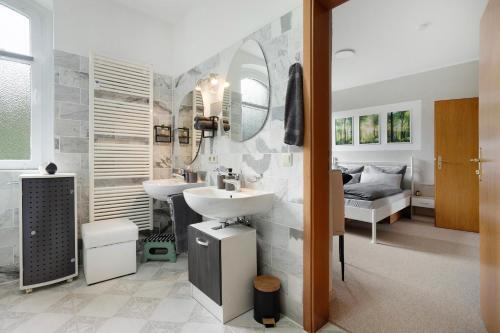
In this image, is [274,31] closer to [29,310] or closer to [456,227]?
[29,310]

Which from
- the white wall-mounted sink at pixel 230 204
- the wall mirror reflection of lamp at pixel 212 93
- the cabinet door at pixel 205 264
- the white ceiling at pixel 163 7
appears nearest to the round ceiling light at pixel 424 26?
the wall mirror reflection of lamp at pixel 212 93

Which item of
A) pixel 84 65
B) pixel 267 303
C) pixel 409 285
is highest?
pixel 84 65

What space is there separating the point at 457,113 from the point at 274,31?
11.8ft

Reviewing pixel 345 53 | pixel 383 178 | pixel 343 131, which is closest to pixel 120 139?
pixel 345 53

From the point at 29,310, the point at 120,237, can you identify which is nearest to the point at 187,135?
the point at 120,237

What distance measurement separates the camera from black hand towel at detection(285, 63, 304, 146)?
1622mm

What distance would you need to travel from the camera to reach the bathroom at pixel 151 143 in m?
1.77

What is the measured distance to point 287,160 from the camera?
1765 millimetres

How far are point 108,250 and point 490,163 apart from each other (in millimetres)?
2953

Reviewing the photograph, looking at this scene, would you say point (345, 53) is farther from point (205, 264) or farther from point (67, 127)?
point (67, 127)

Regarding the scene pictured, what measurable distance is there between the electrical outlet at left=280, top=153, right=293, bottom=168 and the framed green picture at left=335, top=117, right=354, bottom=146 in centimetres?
415

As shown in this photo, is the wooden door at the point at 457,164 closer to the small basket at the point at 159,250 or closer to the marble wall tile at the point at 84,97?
the small basket at the point at 159,250

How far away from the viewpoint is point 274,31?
185cm

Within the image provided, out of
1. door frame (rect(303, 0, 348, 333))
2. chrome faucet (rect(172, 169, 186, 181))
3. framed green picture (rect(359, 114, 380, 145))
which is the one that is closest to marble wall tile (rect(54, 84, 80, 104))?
chrome faucet (rect(172, 169, 186, 181))
